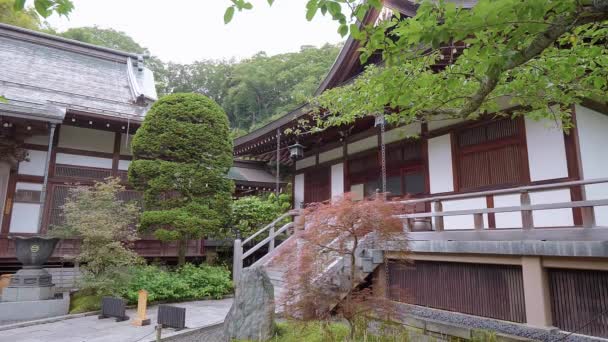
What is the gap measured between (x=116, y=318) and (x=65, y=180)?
6.14 m

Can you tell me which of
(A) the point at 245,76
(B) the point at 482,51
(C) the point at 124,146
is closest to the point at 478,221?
(B) the point at 482,51

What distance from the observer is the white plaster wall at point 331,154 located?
1313 centimetres

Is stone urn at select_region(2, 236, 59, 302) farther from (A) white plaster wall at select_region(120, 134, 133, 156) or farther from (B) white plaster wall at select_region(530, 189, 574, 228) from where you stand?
(B) white plaster wall at select_region(530, 189, 574, 228)

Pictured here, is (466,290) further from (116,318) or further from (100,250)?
(100,250)

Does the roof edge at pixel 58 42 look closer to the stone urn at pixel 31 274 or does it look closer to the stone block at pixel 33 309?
the stone urn at pixel 31 274

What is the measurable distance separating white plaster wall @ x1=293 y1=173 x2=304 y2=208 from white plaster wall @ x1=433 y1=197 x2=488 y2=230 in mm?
6547

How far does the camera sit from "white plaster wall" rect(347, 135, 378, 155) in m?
11.7

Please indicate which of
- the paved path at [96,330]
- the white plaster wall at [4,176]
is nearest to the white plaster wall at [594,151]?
the paved path at [96,330]

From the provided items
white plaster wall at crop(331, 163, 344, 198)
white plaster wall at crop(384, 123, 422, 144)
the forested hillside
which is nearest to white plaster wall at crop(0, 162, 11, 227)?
white plaster wall at crop(331, 163, 344, 198)

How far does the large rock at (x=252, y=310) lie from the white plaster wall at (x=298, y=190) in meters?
8.45

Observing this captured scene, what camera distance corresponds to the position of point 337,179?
1308 cm

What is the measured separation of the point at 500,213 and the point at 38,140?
13.1 m

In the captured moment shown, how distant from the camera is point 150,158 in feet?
36.0

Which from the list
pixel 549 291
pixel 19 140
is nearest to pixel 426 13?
pixel 549 291
